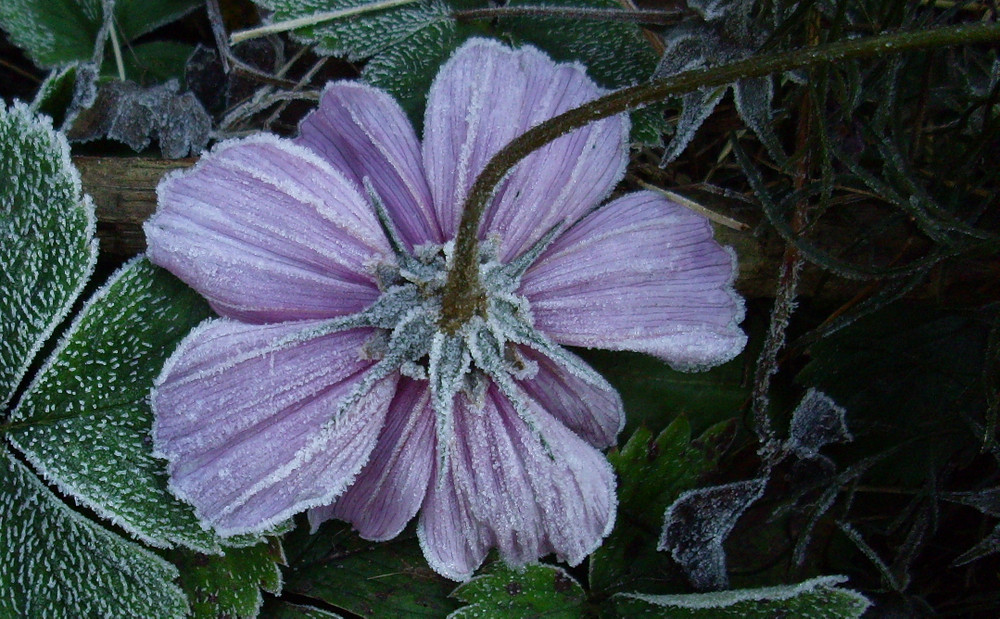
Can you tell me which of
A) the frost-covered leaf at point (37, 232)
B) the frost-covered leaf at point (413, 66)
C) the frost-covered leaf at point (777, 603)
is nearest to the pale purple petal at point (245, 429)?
the frost-covered leaf at point (37, 232)

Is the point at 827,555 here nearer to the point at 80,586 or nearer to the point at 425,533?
the point at 425,533

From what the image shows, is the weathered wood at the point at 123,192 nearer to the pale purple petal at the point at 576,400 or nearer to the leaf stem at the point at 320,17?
the leaf stem at the point at 320,17

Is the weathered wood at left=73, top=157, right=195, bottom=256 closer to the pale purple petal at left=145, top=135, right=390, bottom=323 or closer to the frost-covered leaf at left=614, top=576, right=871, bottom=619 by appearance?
the pale purple petal at left=145, top=135, right=390, bottom=323

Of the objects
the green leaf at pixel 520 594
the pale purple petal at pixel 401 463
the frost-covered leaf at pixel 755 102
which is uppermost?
the frost-covered leaf at pixel 755 102

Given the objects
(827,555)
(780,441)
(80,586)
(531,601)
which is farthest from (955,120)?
(80,586)

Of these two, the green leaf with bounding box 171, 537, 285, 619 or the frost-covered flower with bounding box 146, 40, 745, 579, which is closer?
the frost-covered flower with bounding box 146, 40, 745, 579

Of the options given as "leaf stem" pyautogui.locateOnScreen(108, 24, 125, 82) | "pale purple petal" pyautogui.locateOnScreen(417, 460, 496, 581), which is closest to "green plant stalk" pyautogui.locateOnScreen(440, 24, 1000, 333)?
"pale purple petal" pyautogui.locateOnScreen(417, 460, 496, 581)
